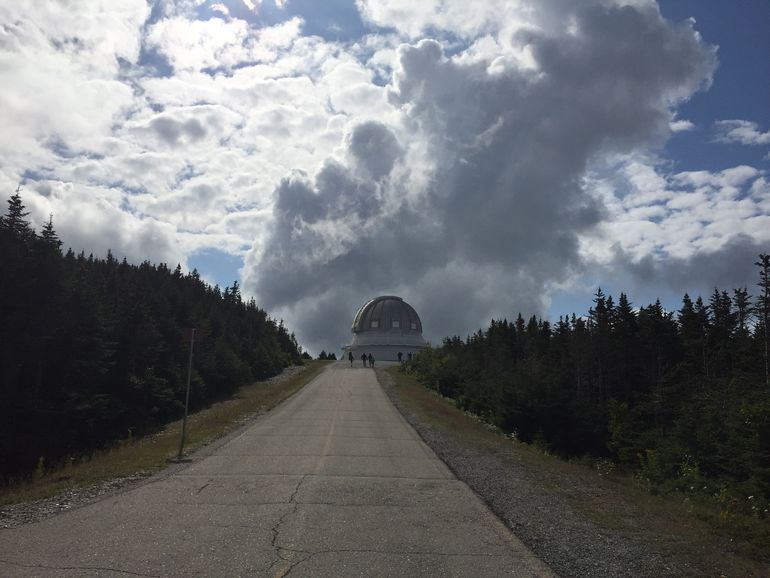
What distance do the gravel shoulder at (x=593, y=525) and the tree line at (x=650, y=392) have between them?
3.97 m

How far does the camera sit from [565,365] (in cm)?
5241

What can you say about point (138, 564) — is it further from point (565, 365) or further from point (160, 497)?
point (565, 365)

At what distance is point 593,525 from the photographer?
8289 mm

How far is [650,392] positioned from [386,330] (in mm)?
57658

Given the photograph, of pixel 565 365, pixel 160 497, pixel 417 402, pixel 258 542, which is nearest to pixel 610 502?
pixel 258 542

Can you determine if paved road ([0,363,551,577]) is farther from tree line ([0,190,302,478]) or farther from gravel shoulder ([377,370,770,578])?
tree line ([0,190,302,478])

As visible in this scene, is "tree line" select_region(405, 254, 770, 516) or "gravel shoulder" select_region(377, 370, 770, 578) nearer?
"gravel shoulder" select_region(377, 370, 770, 578)

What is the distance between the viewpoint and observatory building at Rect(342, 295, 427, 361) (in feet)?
319

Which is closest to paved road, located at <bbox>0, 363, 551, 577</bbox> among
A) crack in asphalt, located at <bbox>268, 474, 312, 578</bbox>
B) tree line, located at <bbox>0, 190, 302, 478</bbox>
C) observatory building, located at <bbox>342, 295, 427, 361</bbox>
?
crack in asphalt, located at <bbox>268, 474, 312, 578</bbox>

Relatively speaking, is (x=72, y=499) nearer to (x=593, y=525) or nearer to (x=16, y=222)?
(x=593, y=525)

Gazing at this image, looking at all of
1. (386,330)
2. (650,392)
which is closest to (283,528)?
(650,392)

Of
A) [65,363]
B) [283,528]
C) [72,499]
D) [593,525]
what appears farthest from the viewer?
[65,363]

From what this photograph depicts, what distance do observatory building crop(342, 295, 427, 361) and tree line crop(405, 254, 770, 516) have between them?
2806 centimetres

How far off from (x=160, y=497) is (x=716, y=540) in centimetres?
772
